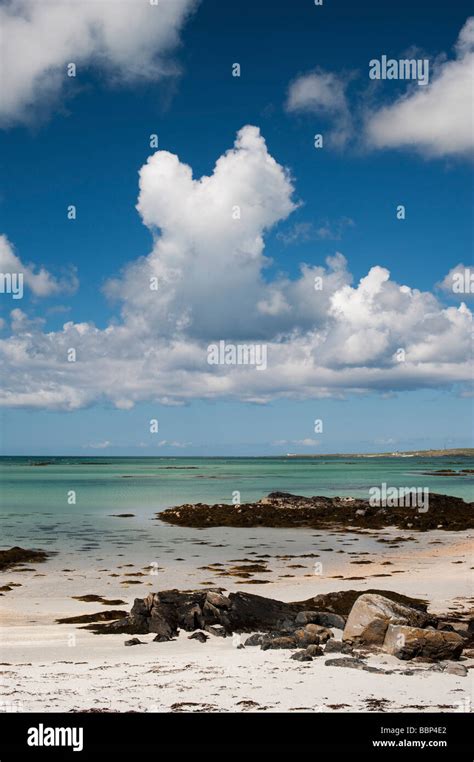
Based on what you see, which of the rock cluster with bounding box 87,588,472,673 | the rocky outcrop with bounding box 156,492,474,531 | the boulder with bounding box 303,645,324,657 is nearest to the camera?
the rock cluster with bounding box 87,588,472,673

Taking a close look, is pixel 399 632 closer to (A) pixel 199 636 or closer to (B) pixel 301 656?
(B) pixel 301 656

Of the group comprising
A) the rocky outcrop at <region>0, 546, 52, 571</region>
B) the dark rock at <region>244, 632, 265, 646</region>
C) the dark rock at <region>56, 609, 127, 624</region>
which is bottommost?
the rocky outcrop at <region>0, 546, 52, 571</region>

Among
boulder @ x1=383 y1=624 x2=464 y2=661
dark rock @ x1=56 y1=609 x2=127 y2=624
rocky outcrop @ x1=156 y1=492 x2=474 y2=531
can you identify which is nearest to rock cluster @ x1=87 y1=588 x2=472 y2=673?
boulder @ x1=383 y1=624 x2=464 y2=661

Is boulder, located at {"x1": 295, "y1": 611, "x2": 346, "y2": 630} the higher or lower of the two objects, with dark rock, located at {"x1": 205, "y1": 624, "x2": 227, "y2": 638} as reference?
higher

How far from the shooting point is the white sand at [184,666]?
35.1 feet

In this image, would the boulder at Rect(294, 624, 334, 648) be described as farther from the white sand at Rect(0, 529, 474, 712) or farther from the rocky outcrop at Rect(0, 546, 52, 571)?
the rocky outcrop at Rect(0, 546, 52, 571)

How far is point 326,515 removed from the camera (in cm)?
4903

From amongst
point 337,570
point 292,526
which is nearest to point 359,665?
point 337,570

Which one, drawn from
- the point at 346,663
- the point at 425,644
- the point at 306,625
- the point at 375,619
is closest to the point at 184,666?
the point at 346,663

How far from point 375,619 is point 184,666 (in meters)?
4.40

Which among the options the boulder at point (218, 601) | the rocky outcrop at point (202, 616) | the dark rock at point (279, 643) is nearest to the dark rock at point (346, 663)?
the dark rock at point (279, 643)

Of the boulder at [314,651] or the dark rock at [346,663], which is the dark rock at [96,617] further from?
the dark rock at [346,663]

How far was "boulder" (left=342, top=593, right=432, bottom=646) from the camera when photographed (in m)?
14.1

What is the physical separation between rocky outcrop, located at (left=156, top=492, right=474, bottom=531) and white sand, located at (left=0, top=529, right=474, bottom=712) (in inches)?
745
